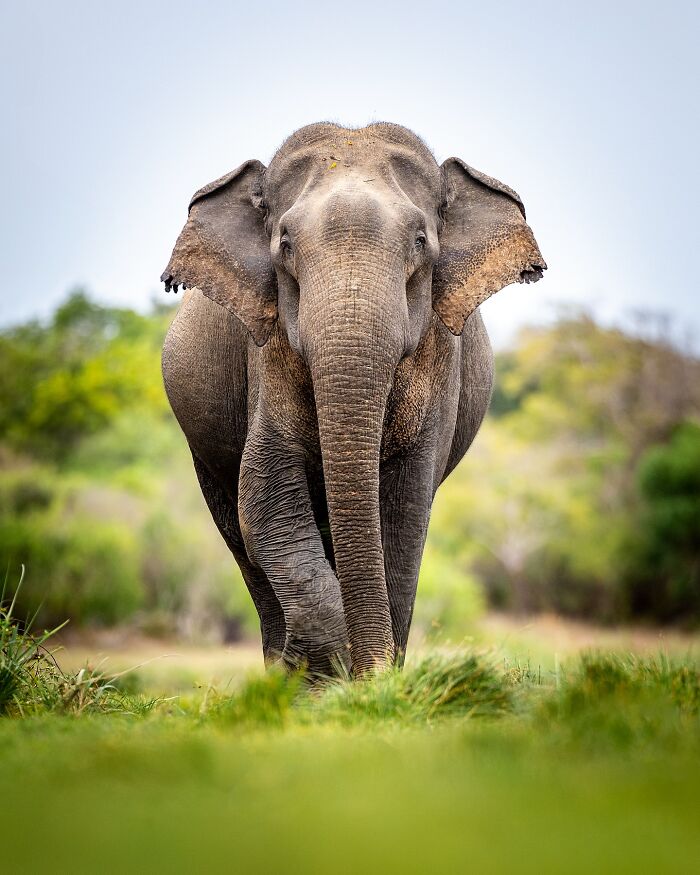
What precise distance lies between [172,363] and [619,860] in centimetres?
797

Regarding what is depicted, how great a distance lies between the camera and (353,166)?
28.2 ft

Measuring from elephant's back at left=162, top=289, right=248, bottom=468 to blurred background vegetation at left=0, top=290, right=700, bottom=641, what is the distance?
3131 cm

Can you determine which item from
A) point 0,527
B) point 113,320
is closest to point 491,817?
point 0,527

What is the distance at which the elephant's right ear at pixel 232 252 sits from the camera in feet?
29.5

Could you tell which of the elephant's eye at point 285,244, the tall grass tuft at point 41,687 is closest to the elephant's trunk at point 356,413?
the elephant's eye at point 285,244

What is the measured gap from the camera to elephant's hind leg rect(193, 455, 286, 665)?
35.6 ft

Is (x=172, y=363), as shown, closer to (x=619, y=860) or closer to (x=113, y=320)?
(x=619, y=860)

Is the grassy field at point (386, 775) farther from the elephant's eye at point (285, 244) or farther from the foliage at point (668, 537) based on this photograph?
the foliage at point (668, 537)

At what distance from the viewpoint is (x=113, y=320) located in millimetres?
82562

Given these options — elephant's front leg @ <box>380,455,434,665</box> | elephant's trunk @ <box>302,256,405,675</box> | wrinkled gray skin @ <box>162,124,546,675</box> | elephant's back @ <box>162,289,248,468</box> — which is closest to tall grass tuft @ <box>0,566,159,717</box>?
wrinkled gray skin @ <box>162,124,546,675</box>

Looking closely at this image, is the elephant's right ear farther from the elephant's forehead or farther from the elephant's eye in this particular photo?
the elephant's eye

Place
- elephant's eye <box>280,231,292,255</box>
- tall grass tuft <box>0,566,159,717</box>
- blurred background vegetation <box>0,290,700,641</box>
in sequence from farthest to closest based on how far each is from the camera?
1. blurred background vegetation <box>0,290,700,641</box>
2. elephant's eye <box>280,231,292,255</box>
3. tall grass tuft <box>0,566,159,717</box>

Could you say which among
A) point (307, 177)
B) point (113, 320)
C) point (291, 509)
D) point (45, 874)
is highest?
point (113, 320)

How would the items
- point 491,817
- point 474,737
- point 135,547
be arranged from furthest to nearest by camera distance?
1. point 135,547
2. point 474,737
3. point 491,817
